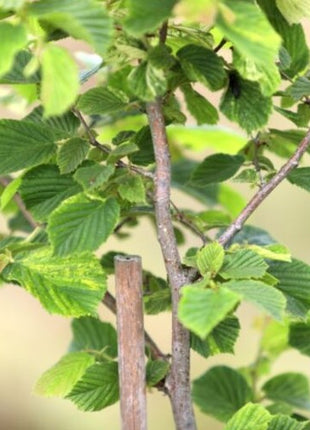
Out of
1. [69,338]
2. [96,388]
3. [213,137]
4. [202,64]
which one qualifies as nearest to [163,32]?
[202,64]

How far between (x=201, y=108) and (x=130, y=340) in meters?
0.17

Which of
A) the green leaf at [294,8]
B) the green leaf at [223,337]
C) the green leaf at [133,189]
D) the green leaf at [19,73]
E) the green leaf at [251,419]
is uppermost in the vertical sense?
the green leaf at [294,8]

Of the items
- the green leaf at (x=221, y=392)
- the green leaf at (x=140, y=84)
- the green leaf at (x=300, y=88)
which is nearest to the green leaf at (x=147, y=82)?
the green leaf at (x=140, y=84)

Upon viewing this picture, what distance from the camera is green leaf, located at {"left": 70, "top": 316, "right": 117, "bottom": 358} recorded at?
678 millimetres

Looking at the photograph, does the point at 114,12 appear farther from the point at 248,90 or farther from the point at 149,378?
the point at 149,378

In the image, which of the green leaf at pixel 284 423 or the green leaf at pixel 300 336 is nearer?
the green leaf at pixel 284 423

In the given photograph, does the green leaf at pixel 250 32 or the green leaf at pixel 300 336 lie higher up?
the green leaf at pixel 250 32

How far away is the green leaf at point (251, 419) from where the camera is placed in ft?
1.62

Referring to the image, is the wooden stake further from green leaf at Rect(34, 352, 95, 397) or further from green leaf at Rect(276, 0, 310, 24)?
green leaf at Rect(276, 0, 310, 24)

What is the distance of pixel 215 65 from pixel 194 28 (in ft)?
0.13

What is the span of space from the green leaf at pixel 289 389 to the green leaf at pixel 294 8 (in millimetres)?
372

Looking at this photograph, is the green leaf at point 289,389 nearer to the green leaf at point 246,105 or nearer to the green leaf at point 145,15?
the green leaf at point 246,105

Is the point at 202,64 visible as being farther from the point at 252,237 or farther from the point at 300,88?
the point at 252,237

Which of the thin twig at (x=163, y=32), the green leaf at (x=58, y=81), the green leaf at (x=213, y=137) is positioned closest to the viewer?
the green leaf at (x=58, y=81)
